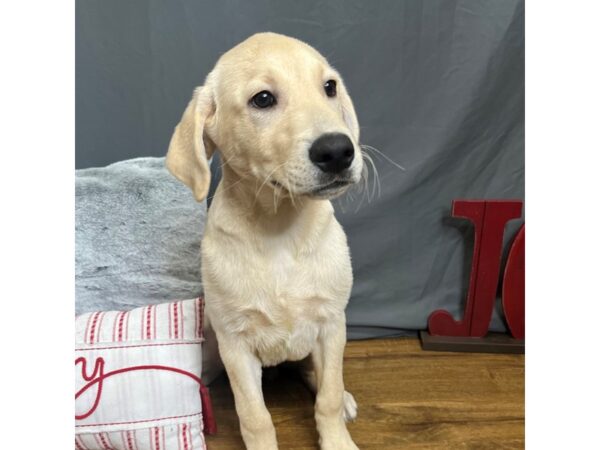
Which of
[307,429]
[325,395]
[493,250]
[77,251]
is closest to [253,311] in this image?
[325,395]

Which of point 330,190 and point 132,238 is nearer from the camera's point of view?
point 330,190

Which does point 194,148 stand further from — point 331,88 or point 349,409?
point 349,409

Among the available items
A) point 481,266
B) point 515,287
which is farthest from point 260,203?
point 515,287

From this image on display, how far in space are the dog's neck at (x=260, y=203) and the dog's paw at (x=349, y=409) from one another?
710 mm

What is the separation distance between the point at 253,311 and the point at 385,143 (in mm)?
1035

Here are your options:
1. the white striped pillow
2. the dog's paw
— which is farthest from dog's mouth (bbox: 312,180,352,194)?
the dog's paw

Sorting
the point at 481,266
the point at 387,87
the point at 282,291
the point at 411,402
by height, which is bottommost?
the point at 411,402

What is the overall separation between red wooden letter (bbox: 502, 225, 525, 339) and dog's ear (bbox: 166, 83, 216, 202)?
1354 mm

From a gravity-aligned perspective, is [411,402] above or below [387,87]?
below

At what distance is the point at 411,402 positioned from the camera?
1779 mm

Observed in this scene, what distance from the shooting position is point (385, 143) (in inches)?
81.8

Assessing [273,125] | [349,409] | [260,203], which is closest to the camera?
[273,125]

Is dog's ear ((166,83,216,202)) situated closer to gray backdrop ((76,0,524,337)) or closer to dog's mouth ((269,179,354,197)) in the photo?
dog's mouth ((269,179,354,197))

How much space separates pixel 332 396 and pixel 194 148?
819 mm
